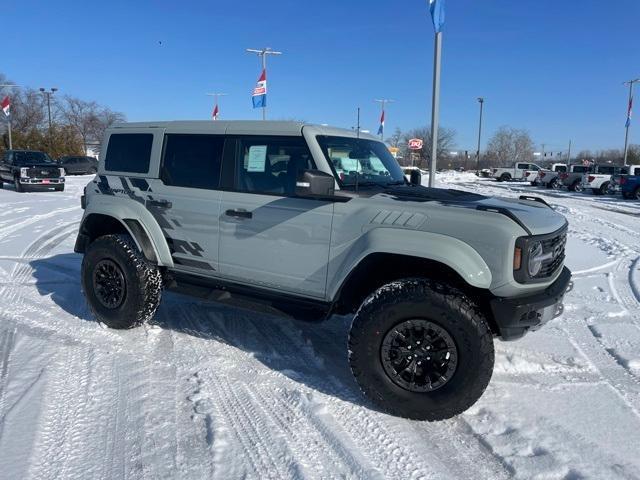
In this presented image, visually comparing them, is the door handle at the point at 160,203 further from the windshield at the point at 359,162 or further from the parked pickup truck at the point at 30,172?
the parked pickup truck at the point at 30,172

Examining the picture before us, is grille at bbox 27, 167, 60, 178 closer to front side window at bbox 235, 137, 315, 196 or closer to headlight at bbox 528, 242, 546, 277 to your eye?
front side window at bbox 235, 137, 315, 196

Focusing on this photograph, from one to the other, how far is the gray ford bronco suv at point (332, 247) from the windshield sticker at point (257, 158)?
1 centimetres

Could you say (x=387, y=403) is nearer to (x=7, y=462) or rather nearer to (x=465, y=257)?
(x=465, y=257)

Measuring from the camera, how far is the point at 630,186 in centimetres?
2370

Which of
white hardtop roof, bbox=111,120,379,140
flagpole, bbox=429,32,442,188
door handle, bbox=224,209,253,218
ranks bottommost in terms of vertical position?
door handle, bbox=224,209,253,218

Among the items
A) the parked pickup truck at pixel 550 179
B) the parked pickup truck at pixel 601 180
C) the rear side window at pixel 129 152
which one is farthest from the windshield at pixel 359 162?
the parked pickup truck at pixel 550 179

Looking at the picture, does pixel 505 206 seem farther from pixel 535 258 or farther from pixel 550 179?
pixel 550 179

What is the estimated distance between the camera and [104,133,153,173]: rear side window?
5.05m

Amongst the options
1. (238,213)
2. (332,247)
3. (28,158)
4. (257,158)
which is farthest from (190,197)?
(28,158)

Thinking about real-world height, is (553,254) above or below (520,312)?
above

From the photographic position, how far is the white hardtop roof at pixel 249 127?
422 cm

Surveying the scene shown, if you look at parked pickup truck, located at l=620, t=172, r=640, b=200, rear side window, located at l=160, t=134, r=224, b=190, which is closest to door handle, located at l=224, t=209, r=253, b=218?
rear side window, located at l=160, t=134, r=224, b=190

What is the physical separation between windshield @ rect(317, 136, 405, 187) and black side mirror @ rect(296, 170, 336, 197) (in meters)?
0.35

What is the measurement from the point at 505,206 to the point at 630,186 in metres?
23.7
